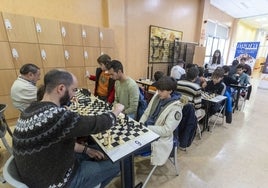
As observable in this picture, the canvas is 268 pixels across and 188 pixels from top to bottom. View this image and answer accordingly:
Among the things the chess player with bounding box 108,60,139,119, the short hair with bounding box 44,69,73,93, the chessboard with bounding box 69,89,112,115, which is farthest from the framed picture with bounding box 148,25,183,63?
the short hair with bounding box 44,69,73,93

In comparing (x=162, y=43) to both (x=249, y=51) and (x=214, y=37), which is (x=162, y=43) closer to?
(x=214, y=37)

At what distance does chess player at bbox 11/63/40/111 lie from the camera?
2.07 m

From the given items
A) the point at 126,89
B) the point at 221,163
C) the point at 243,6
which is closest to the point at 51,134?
the point at 126,89

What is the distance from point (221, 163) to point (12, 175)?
7.58 ft

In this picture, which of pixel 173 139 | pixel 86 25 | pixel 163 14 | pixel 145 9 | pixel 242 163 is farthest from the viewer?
pixel 163 14

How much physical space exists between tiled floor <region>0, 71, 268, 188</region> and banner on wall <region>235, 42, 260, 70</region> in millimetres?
5659

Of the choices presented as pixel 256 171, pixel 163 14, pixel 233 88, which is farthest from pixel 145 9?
A: pixel 256 171

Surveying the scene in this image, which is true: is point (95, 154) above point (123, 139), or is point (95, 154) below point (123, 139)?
below

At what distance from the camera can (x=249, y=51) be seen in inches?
287

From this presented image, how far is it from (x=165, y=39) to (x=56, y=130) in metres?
5.41

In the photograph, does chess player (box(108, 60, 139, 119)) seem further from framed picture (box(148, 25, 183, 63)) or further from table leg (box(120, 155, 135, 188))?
Answer: framed picture (box(148, 25, 183, 63))

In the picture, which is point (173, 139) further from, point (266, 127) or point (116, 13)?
point (116, 13)

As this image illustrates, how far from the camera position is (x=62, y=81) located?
928mm

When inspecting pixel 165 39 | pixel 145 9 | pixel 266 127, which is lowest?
pixel 266 127
